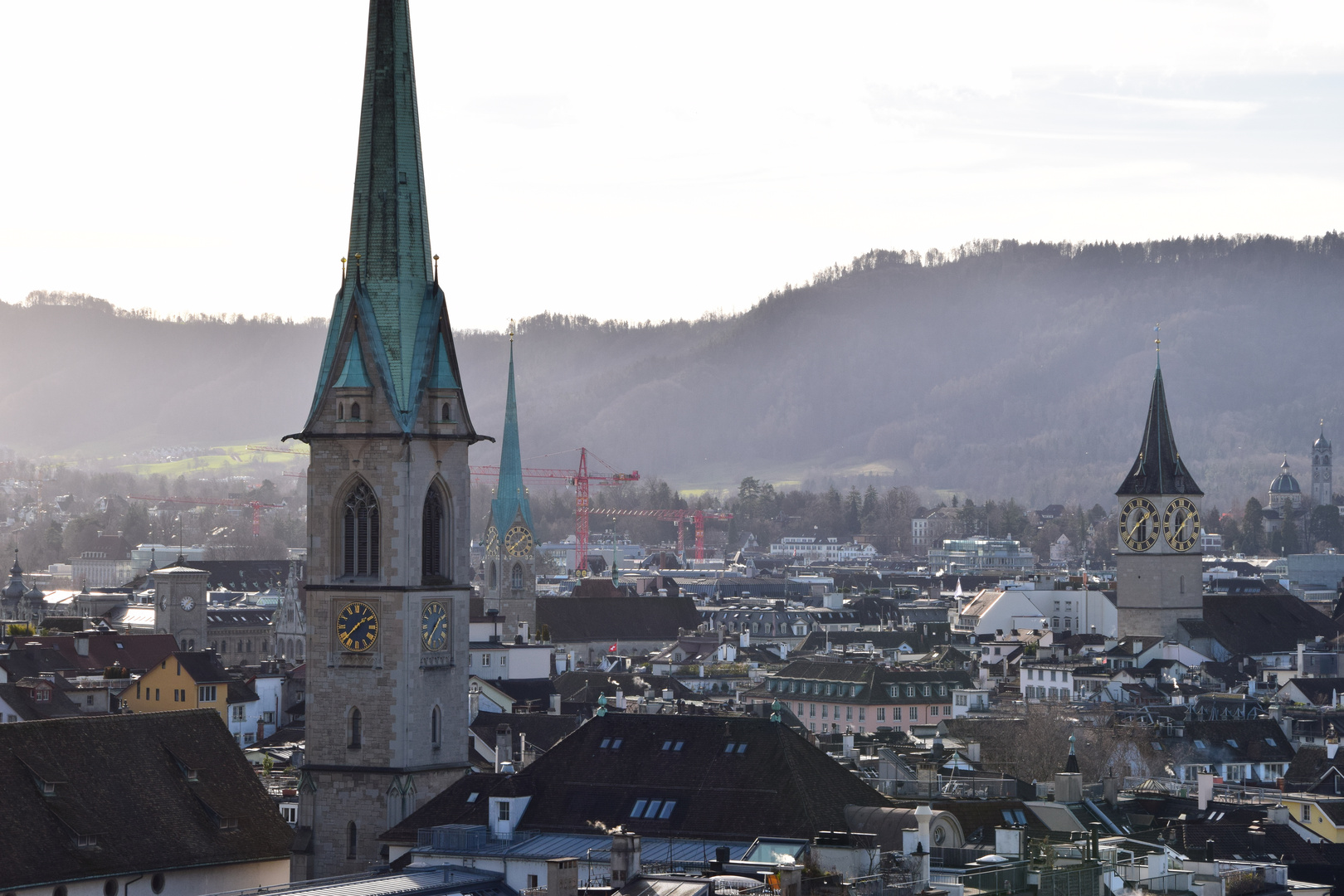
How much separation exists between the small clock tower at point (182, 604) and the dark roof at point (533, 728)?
9186 centimetres

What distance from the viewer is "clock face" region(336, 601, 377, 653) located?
196 ft

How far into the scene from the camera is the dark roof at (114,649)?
12962 cm

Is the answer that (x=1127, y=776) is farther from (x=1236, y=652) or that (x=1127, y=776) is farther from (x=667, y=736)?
(x=1236, y=652)

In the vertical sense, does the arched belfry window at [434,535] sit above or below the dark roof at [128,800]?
above

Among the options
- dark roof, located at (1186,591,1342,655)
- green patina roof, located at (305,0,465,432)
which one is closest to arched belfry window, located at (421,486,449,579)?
green patina roof, located at (305,0,465,432)

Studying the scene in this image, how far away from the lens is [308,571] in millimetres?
59875

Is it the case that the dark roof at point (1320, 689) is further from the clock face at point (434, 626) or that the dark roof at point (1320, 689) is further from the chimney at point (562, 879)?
the chimney at point (562, 879)

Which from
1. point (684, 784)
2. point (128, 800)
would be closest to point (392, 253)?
point (684, 784)

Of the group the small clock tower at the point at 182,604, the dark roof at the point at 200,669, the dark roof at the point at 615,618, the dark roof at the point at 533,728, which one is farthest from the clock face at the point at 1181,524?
the dark roof at the point at 533,728

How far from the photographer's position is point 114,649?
136 m

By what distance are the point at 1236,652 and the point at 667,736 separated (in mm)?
107434

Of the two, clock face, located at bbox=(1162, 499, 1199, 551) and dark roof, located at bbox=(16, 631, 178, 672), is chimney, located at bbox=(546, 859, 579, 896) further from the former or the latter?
clock face, located at bbox=(1162, 499, 1199, 551)

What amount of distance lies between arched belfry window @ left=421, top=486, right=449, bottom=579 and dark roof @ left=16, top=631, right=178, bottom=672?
2668 inches

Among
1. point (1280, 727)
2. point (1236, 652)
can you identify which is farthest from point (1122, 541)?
point (1280, 727)
